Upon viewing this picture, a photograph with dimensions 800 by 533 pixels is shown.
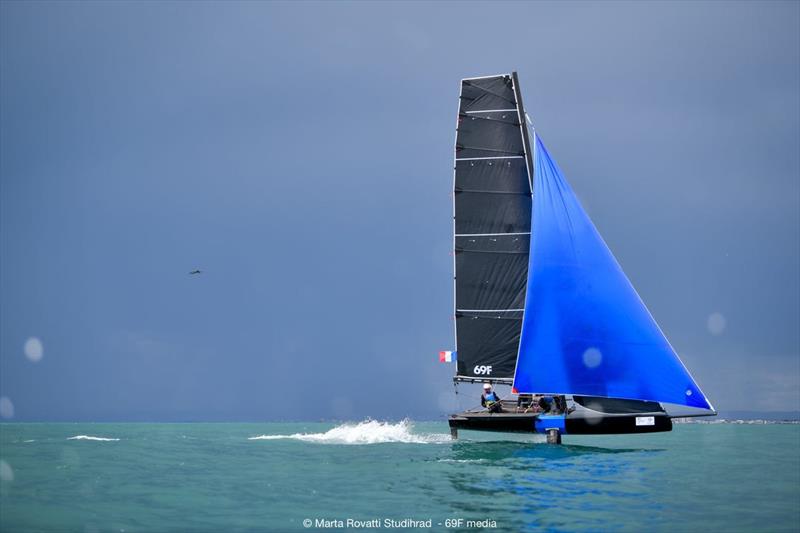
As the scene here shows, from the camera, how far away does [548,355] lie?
3953 cm

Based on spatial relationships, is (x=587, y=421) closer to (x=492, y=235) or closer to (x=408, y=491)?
(x=492, y=235)

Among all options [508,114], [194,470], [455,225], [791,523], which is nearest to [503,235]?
[455,225]

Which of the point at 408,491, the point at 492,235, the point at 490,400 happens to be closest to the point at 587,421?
the point at 490,400

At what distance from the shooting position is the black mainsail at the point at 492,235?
42.3 m

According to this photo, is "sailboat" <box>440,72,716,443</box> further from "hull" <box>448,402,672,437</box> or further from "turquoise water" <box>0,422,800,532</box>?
"turquoise water" <box>0,422,800,532</box>

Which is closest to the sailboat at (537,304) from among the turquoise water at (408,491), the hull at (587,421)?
the hull at (587,421)

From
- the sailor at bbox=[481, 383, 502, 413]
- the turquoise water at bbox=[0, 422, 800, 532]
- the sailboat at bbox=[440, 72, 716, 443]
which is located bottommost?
the turquoise water at bbox=[0, 422, 800, 532]

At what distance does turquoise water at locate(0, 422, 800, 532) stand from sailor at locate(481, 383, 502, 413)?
2.87 m

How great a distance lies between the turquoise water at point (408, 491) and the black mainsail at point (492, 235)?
20.2 ft

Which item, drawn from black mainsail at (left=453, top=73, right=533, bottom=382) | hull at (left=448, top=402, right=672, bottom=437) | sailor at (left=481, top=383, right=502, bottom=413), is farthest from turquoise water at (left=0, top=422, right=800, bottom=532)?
black mainsail at (left=453, top=73, right=533, bottom=382)

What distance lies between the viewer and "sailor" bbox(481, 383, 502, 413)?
41.7 meters

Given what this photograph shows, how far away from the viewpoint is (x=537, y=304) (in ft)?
131

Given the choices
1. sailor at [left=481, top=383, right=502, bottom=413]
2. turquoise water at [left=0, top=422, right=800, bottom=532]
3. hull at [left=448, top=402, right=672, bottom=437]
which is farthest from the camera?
sailor at [left=481, top=383, right=502, bottom=413]

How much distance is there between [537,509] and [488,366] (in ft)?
70.6
